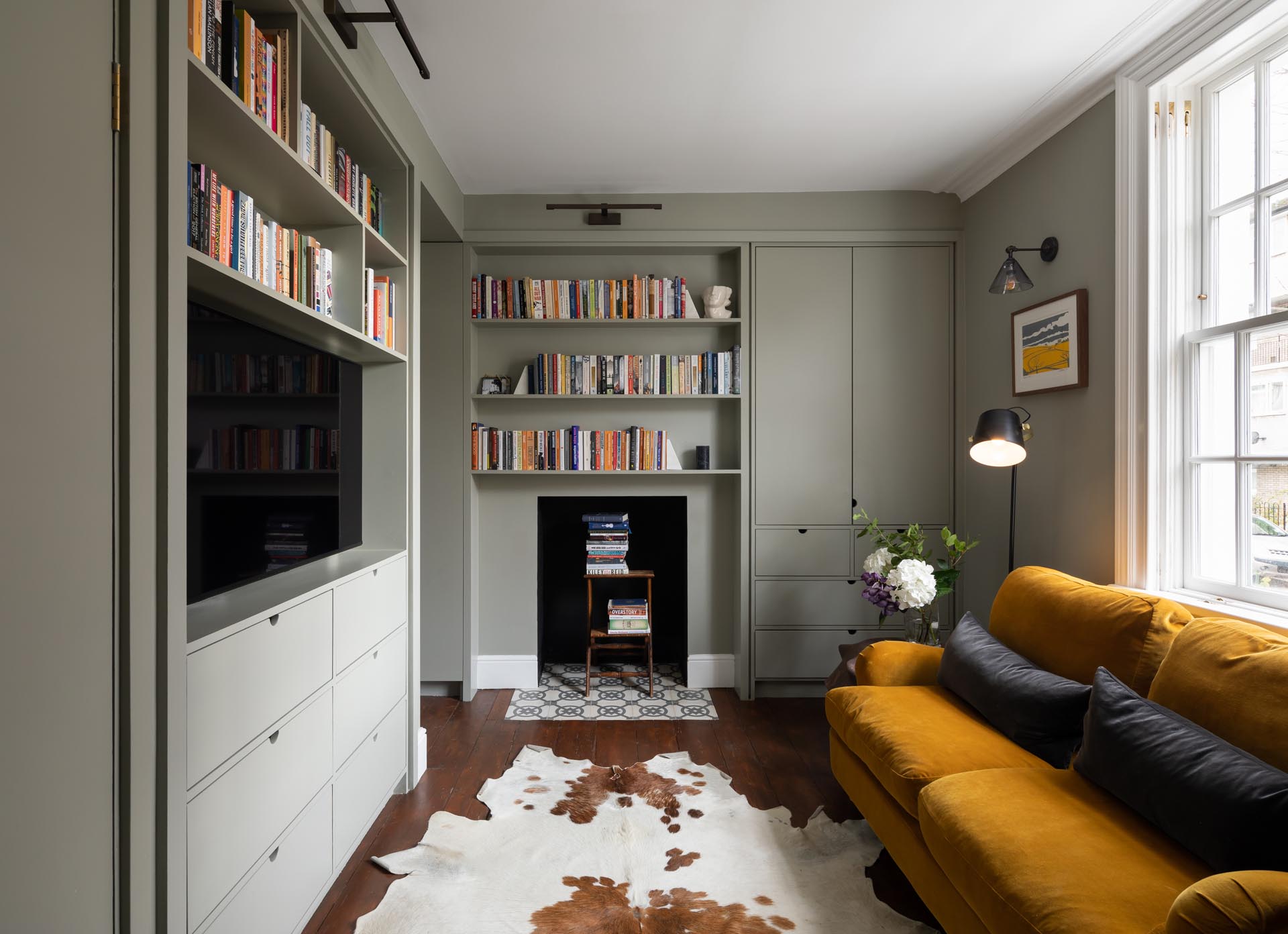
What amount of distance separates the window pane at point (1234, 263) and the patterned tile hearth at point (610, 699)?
8.48ft

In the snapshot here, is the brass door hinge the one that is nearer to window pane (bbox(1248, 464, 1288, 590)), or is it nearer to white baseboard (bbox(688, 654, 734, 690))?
window pane (bbox(1248, 464, 1288, 590))

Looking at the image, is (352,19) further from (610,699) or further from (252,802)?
(610,699)

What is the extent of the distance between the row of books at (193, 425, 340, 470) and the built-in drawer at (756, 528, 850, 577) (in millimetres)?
2196

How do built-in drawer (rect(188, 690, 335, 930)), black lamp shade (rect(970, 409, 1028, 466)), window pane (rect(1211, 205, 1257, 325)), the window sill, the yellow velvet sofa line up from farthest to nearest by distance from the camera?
black lamp shade (rect(970, 409, 1028, 466)) → window pane (rect(1211, 205, 1257, 325)) → the window sill → built-in drawer (rect(188, 690, 335, 930)) → the yellow velvet sofa

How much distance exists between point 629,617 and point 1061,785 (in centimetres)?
234

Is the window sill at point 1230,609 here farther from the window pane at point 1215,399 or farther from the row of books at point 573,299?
the row of books at point 573,299

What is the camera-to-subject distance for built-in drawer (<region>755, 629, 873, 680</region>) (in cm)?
355

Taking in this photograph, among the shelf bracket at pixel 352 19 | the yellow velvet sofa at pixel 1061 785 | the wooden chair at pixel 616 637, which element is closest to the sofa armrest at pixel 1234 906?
the yellow velvet sofa at pixel 1061 785

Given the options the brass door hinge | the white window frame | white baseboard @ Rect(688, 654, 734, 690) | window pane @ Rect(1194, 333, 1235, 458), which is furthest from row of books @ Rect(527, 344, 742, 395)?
the brass door hinge

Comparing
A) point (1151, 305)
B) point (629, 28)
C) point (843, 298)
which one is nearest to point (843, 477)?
point (843, 298)

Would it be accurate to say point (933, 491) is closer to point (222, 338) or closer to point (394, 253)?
point (394, 253)

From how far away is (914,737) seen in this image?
1.89 m

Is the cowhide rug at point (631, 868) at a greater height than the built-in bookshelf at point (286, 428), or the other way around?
the built-in bookshelf at point (286, 428)

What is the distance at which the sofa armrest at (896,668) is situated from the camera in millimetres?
2379
